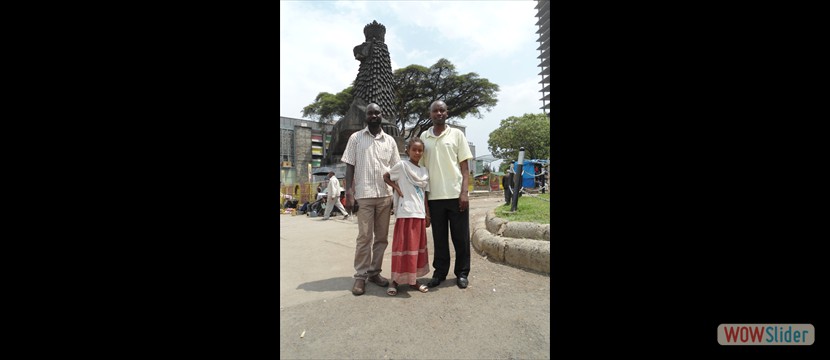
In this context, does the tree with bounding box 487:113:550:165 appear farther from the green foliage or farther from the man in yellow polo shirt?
the man in yellow polo shirt

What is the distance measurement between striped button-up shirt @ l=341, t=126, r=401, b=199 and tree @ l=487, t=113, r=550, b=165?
3015cm

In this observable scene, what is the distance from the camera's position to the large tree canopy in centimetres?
2453

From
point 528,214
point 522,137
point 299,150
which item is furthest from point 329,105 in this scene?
point 528,214

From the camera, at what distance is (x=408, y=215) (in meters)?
2.57

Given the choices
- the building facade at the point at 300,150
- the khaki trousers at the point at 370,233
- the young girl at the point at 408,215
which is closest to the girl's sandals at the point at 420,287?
the young girl at the point at 408,215

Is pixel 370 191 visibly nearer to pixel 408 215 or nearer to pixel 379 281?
pixel 408 215

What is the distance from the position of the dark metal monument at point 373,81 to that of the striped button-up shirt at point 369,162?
1083 centimetres

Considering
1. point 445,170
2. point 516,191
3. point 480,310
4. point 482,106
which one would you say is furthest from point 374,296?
point 482,106

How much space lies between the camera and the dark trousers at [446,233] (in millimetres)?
2688

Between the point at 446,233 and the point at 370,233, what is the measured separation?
66 centimetres

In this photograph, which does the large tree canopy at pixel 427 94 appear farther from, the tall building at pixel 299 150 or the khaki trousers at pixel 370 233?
the khaki trousers at pixel 370 233

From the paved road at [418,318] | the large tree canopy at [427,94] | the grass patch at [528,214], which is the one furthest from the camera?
the large tree canopy at [427,94]

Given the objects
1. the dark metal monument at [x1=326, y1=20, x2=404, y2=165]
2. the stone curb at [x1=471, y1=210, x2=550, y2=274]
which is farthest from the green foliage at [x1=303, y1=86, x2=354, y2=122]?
the stone curb at [x1=471, y1=210, x2=550, y2=274]
